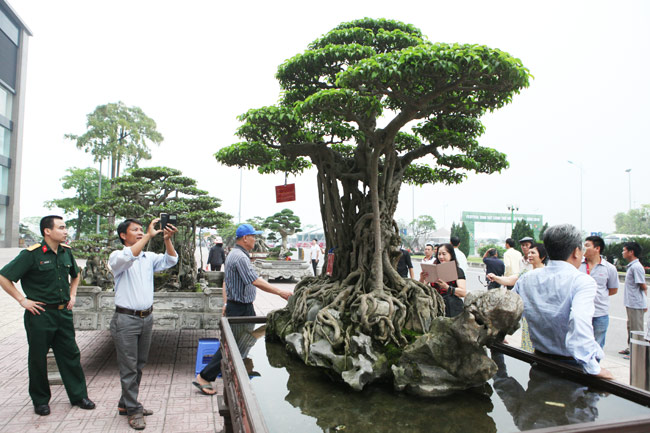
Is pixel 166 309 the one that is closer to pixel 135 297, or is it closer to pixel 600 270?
pixel 135 297

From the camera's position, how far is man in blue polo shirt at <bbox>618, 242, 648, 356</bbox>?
5.30 metres

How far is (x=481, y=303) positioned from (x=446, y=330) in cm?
32

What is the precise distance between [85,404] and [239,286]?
1.63m

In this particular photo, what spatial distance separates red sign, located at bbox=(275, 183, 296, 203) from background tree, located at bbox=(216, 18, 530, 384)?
0.23 metres

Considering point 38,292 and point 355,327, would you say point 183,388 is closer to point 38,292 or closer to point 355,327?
point 38,292

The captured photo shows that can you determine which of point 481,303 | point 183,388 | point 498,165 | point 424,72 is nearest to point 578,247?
point 481,303

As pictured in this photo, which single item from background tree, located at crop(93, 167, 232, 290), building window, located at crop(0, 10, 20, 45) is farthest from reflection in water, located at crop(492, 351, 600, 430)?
building window, located at crop(0, 10, 20, 45)

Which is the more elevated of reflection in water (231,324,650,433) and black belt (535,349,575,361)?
black belt (535,349,575,361)

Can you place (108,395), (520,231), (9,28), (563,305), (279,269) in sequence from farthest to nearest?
(9,28), (520,231), (279,269), (108,395), (563,305)

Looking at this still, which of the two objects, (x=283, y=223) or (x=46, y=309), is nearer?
(x=46, y=309)

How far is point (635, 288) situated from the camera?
533cm

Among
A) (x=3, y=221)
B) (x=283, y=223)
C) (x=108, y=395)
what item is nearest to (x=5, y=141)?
(x=3, y=221)

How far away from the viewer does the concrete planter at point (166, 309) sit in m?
4.80

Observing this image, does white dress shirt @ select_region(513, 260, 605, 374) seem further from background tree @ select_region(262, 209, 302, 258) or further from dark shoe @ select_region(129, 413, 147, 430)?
background tree @ select_region(262, 209, 302, 258)
